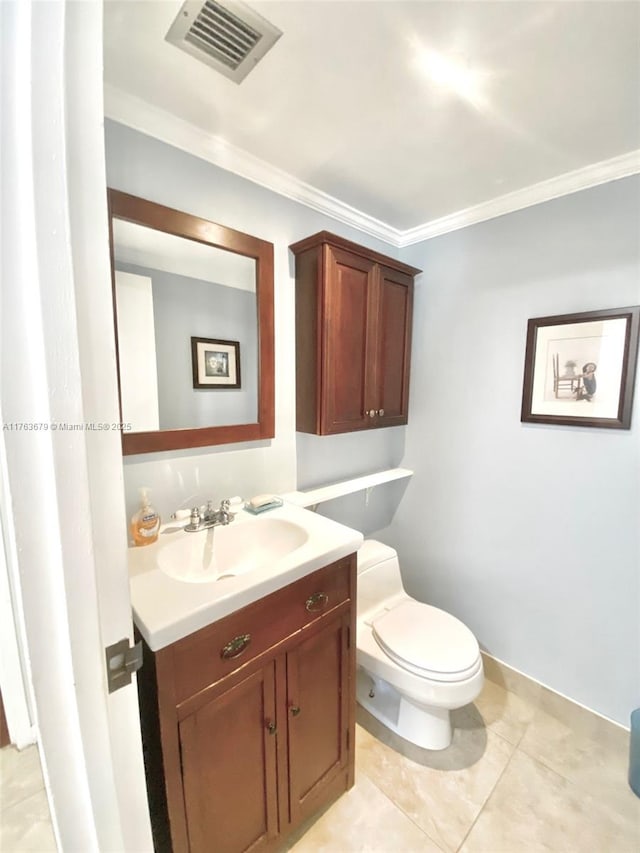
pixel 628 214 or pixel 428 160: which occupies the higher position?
pixel 428 160

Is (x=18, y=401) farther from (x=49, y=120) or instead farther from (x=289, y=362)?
(x=289, y=362)

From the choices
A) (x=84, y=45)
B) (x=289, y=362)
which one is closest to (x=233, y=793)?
(x=289, y=362)

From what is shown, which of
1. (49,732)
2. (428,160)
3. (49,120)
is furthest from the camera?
(428,160)

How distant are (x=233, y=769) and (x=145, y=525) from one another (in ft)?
2.25

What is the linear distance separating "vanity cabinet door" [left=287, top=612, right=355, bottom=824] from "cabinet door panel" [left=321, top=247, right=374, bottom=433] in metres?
0.78

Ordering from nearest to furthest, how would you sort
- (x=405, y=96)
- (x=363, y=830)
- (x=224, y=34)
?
1. (x=224, y=34)
2. (x=405, y=96)
3. (x=363, y=830)

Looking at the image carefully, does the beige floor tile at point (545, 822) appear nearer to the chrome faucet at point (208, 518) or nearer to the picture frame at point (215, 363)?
the chrome faucet at point (208, 518)

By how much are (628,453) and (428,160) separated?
1339 millimetres

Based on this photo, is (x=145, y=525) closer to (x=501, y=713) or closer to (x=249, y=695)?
(x=249, y=695)

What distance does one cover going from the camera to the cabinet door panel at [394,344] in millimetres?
1672

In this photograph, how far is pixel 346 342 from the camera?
150 centimetres

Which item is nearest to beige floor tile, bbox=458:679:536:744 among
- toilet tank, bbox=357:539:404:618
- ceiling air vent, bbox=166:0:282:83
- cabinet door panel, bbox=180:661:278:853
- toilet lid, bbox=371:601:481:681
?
toilet lid, bbox=371:601:481:681

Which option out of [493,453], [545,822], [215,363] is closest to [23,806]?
[215,363]

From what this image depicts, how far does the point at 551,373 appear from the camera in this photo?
1478 millimetres
